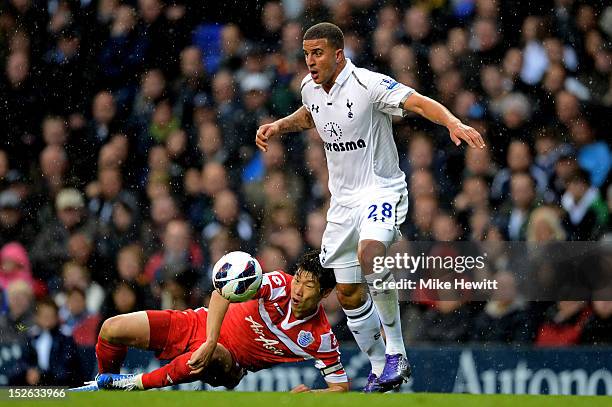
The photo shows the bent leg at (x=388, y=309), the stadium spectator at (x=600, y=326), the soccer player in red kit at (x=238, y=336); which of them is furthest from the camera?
the stadium spectator at (x=600, y=326)

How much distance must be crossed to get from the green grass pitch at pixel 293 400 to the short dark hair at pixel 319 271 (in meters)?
0.69

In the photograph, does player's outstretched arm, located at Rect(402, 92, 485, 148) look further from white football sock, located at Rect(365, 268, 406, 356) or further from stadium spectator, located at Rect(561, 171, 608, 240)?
stadium spectator, located at Rect(561, 171, 608, 240)

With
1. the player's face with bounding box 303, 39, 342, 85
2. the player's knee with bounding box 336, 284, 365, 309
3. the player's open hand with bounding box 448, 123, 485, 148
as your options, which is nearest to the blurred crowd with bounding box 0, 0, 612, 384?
the player's knee with bounding box 336, 284, 365, 309

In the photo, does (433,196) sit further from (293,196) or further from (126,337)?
(126,337)

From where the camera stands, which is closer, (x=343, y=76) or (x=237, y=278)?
(x=343, y=76)

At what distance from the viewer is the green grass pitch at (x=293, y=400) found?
21.6ft

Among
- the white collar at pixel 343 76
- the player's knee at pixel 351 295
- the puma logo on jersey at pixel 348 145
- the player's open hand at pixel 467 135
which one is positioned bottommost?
the player's knee at pixel 351 295

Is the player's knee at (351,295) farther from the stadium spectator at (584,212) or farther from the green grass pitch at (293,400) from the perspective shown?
the stadium spectator at (584,212)

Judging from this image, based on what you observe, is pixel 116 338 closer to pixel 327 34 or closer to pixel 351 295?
pixel 351 295

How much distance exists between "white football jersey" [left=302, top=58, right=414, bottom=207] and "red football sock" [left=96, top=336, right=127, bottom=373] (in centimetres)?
167

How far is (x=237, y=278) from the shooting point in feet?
24.3

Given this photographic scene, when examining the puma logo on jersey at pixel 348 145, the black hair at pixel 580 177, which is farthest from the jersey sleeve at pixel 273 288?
the black hair at pixel 580 177

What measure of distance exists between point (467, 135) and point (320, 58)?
1177 mm

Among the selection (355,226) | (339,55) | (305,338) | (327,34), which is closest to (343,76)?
(339,55)
